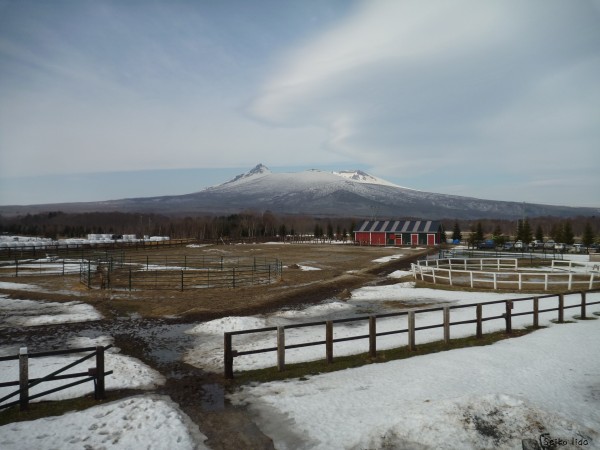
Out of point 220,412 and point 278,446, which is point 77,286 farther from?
point 278,446

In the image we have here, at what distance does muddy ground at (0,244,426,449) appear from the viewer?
7.64 metres

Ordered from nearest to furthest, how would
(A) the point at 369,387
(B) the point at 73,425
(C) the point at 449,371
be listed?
(B) the point at 73,425, (A) the point at 369,387, (C) the point at 449,371

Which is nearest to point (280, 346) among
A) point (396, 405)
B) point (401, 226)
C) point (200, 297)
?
point (396, 405)

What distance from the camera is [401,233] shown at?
88750 mm

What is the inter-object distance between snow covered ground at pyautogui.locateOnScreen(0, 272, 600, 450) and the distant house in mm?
76985

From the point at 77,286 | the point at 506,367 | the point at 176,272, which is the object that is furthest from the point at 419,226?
the point at 506,367

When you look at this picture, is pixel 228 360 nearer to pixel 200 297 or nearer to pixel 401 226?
pixel 200 297

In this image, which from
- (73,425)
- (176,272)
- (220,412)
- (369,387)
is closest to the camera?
(73,425)

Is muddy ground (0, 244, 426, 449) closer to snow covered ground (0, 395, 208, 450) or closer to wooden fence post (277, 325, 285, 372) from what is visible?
snow covered ground (0, 395, 208, 450)

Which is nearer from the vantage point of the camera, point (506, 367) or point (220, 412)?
point (220, 412)

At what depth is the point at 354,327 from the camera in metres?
15.2

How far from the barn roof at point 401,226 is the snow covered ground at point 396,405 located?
255 feet

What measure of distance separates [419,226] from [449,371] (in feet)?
273

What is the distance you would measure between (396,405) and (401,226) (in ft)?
279
